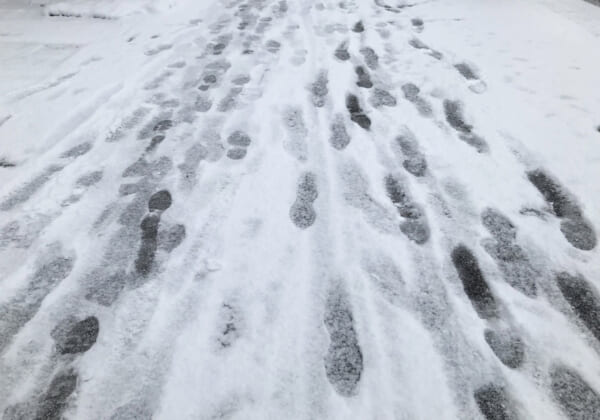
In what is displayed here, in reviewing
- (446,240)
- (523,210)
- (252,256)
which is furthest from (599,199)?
(252,256)

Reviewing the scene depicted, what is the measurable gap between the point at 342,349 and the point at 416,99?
185 centimetres

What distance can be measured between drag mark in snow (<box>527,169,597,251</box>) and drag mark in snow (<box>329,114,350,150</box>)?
0.96 metres

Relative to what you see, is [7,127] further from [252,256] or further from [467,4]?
[467,4]

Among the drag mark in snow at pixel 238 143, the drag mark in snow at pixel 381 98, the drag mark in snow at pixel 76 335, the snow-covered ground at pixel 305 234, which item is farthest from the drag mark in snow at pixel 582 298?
the drag mark in snow at pixel 76 335

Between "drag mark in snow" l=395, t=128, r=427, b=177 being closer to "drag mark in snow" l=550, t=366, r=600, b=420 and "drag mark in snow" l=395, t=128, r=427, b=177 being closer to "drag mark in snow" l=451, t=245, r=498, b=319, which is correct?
"drag mark in snow" l=451, t=245, r=498, b=319

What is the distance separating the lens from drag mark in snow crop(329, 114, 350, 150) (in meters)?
2.15

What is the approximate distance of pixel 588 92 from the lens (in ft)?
7.84

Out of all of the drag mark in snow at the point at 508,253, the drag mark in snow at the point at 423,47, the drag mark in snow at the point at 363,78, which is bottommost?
the drag mark in snow at the point at 508,253

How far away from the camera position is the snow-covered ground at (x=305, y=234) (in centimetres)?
118

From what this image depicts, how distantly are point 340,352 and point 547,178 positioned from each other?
139 centimetres

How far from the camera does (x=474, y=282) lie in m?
1.45

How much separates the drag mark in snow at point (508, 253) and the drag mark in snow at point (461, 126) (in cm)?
53

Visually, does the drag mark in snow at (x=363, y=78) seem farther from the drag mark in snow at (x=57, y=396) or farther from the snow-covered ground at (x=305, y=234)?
the drag mark in snow at (x=57, y=396)

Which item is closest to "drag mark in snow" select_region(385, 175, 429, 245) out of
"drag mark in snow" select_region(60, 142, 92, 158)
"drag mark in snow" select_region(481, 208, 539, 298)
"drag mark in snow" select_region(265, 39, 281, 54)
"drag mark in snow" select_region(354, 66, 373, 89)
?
"drag mark in snow" select_region(481, 208, 539, 298)
